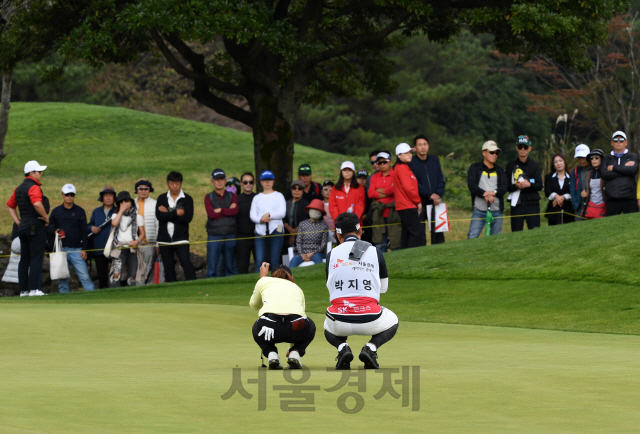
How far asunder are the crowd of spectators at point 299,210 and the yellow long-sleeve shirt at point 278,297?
8648mm

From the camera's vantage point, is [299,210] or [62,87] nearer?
[299,210]

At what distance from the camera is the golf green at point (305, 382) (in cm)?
468

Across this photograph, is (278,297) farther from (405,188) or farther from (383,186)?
(383,186)

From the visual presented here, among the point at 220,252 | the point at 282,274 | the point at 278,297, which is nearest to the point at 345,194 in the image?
the point at 220,252

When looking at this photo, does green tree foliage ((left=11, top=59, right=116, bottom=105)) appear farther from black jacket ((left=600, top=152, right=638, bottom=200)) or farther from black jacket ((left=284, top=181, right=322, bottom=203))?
black jacket ((left=600, top=152, right=638, bottom=200))

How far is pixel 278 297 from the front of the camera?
7.93 meters

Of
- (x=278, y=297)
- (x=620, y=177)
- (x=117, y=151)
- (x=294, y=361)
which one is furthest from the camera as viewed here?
(x=117, y=151)

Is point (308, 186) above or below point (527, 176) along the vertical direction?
below

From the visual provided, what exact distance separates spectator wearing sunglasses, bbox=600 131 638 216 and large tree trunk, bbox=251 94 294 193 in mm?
7328

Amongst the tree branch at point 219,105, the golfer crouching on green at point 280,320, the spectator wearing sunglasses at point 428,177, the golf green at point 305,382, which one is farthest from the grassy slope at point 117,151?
the golfer crouching on green at point 280,320

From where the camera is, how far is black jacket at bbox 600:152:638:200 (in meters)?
16.6

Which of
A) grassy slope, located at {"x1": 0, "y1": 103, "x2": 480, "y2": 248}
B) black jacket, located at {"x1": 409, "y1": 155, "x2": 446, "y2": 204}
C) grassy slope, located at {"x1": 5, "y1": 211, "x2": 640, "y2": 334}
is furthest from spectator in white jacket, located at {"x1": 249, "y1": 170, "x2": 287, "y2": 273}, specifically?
grassy slope, located at {"x1": 0, "y1": 103, "x2": 480, "y2": 248}

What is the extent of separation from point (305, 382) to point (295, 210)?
39.6ft

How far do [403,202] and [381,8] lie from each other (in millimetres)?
7082
